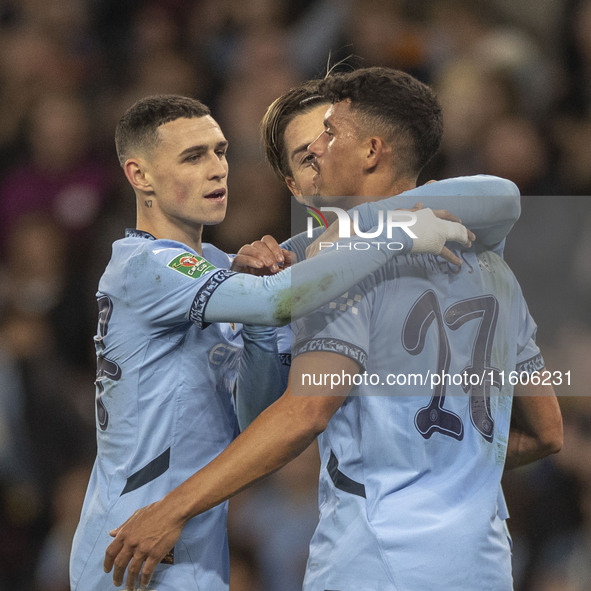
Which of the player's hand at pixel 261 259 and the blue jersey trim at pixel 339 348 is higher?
the player's hand at pixel 261 259

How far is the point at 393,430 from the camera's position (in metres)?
→ 2.26

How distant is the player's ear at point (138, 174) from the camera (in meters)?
3.03

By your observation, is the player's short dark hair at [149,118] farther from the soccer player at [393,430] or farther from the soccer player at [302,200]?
the soccer player at [393,430]

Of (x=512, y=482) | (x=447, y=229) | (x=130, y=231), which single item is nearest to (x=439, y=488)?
(x=447, y=229)

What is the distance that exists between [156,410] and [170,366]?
14 cm

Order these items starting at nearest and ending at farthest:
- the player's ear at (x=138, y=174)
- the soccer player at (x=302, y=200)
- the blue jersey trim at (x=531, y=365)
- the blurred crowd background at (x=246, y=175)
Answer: the soccer player at (x=302, y=200)
the blue jersey trim at (x=531, y=365)
the player's ear at (x=138, y=174)
the blurred crowd background at (x=246, y=175)

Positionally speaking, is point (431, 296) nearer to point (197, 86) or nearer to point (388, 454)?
point (388, 454)

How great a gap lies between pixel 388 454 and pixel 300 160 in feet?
5.32

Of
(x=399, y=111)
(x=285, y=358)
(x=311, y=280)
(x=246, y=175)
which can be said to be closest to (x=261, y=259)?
(x=285, y=358)

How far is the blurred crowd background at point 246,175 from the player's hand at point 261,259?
1390 mm

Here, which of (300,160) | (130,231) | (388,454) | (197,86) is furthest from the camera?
(197,86)

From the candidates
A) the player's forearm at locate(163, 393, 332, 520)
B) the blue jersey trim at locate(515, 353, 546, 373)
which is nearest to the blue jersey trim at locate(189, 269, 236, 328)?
the player's forearm at locate(163, 393, 332, 520)

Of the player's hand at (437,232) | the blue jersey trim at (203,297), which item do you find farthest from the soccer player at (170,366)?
the player's hand at (437,232)

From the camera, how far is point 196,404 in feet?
9.02
